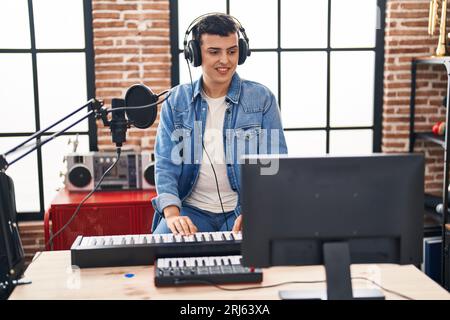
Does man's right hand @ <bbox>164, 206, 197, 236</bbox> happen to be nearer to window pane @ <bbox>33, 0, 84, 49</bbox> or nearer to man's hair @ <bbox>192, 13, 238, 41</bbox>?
man's hair @ <bbox>192, 13, 238, 41</bbox>

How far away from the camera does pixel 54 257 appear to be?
5.58ft

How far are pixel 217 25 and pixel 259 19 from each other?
1476 mm

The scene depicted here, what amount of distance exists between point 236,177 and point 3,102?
199 centimetres

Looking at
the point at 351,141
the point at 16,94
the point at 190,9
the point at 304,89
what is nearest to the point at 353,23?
the point at 304,89

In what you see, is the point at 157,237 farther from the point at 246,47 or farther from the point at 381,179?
Result: the point at 246,47

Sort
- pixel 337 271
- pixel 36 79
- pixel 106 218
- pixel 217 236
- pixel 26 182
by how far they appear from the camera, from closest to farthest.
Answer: pixel 337 271
pixel 217 236
pixel 106 218
pixel 36 79
pixel 26 182

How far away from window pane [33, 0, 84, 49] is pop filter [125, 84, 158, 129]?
1918mm

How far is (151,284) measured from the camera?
1.46m

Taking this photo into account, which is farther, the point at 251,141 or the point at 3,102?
the point at 3,102

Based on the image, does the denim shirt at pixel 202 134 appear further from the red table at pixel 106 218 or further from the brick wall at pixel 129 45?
the brick wall at pixel 129 45

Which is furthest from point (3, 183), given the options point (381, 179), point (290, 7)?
point (290, 7)

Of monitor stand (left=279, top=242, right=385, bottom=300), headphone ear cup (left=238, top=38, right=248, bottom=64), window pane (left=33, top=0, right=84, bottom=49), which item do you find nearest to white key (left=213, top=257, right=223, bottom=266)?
monitor stand (left=279, top=242, right=385, bottom=300)

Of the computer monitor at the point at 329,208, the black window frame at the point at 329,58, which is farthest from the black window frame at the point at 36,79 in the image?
the computer monitor at the point at 329,208

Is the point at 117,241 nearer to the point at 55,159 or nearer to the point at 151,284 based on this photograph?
the point at 151,284
